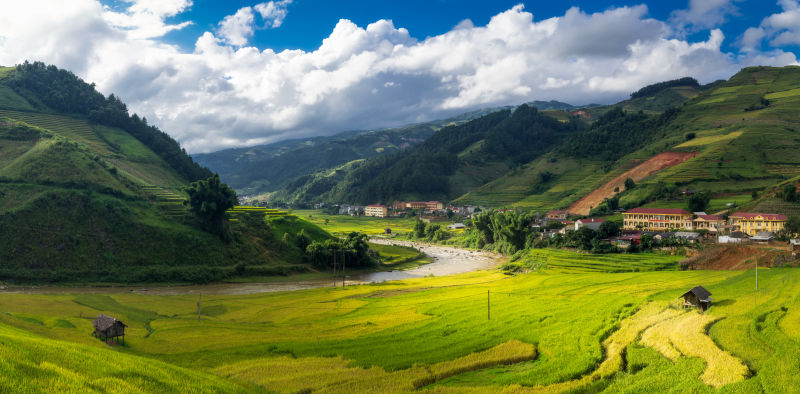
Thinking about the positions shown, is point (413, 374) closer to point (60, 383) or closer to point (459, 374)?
point (459, 374)

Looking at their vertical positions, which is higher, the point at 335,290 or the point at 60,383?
the point at 60,383

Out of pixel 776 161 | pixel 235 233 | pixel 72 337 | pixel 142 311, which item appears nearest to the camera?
pixel 72 337

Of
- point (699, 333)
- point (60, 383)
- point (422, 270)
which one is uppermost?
point (60, 383)

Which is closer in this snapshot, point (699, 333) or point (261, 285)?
point (699, 333)

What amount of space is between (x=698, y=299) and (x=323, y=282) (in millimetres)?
55683

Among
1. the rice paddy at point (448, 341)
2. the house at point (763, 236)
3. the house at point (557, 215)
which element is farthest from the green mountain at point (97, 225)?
the house at point (763, 236)

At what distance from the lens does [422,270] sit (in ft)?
281

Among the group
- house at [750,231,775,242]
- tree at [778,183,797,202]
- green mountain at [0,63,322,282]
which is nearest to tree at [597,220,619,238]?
house at [750,231,775,242]

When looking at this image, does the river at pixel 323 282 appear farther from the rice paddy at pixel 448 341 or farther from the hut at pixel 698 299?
the hut at pixel 698 299

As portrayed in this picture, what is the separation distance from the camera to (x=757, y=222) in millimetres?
69500

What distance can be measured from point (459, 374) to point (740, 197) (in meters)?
92.6

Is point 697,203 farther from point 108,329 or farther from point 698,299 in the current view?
point 108,329

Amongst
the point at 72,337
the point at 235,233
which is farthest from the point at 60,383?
the point at 235,233

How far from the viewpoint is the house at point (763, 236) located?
59.3m
